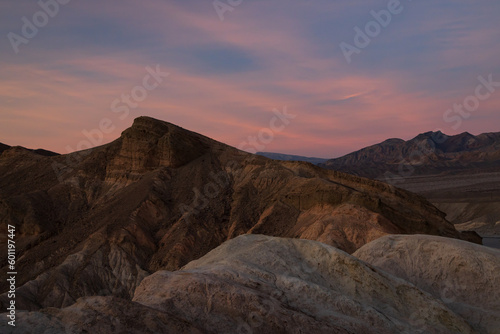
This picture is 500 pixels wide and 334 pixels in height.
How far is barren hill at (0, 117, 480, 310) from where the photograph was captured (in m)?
23.5

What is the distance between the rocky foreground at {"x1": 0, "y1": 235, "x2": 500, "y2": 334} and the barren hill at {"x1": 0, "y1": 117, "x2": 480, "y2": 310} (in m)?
6.91

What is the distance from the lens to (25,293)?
71.7 feet

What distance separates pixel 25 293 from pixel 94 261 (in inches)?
152

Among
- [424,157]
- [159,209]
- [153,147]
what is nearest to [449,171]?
[424,157]

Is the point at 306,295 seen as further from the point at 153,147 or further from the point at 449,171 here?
the point at 449,171

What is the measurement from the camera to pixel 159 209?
96.0 ft

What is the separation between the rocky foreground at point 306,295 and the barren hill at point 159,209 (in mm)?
6914

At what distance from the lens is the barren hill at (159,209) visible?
23469 mm

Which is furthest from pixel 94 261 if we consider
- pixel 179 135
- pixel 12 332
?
pixel 12 332

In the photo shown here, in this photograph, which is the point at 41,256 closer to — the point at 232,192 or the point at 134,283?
the point at 134,283

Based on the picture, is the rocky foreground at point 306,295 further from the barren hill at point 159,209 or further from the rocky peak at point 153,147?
the rocky peak at point 153,147

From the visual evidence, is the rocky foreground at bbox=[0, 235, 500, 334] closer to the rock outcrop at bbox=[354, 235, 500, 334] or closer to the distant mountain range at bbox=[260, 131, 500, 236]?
the rock outcrop at bbox=[354, 235, 500, 334]

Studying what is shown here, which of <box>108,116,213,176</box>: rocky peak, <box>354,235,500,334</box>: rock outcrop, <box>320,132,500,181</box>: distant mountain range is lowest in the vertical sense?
<box>354,235,500,334</box>: rock outcrop

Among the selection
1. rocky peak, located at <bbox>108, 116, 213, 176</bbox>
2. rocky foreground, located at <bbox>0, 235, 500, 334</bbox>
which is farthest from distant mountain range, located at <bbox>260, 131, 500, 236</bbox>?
rocky foreground, located at <bbox>0, 235, 500, 334</bbox>
